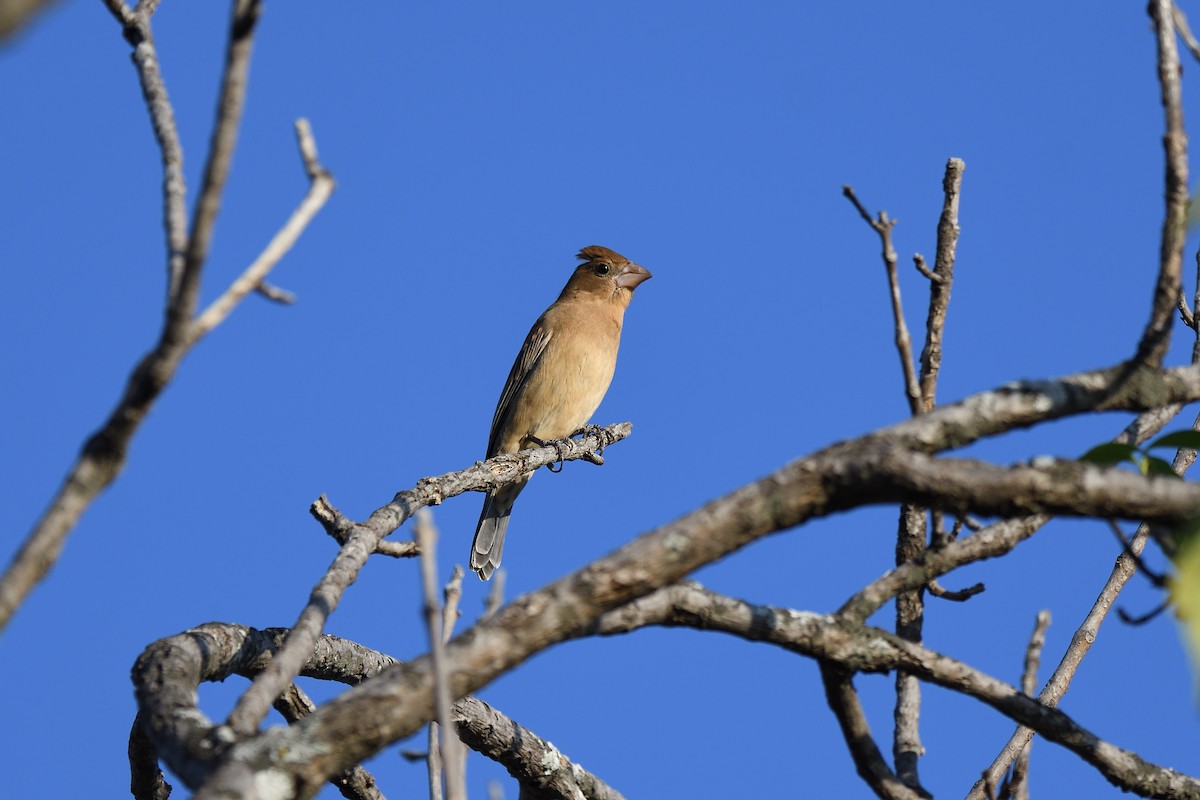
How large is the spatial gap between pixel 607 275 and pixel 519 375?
3.76 ft

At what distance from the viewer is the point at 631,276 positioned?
380 inches

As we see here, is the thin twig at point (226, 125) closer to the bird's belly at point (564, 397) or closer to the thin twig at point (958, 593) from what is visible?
the thin twig at point (958, 593)

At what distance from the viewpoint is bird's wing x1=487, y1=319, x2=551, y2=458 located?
905 centimetres

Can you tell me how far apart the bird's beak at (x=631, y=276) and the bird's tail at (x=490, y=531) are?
190 centimetres

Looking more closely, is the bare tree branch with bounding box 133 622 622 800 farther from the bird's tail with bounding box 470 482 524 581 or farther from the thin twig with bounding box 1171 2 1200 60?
the bird's tail with bounding box 470 482 524 581

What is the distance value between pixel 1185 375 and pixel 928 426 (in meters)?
0.59

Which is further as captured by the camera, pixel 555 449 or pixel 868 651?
pixel 555 449

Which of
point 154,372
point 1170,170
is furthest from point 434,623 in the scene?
point 1170,170

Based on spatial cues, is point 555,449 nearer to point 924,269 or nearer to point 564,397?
point 564,397

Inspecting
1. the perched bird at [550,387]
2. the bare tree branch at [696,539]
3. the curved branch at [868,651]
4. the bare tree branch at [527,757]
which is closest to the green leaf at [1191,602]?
the bare tree branch at [696,539]

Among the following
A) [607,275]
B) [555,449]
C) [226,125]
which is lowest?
[226,125]

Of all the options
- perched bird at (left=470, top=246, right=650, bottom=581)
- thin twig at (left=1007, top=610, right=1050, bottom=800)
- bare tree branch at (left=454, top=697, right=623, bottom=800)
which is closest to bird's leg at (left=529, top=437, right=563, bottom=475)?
perched bird at (left=470, top=246, right=650, bottom=581)

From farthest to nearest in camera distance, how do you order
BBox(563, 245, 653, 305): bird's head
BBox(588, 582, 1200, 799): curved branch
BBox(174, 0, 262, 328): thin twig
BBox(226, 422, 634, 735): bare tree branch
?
1. BBox(563, 245, 653, 305): bird's head
2. BBox(588, 582, 1200, 799): curved branch
3. BBox(226, 422, 634, 735): bare tree branch
4. BBox(174, 0, 262, 328): thin twig

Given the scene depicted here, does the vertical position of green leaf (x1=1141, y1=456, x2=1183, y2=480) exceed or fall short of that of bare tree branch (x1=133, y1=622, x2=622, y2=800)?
it exceeds it
